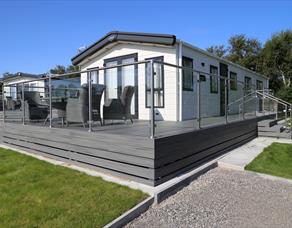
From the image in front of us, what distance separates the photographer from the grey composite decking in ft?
12.1

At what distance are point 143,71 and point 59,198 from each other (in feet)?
7.80

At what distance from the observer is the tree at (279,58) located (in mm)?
25062

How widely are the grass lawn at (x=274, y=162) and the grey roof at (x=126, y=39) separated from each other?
12.9ft

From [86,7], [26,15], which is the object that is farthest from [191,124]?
[26,15]

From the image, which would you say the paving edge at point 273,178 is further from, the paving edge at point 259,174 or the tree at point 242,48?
the tree at point 242,48

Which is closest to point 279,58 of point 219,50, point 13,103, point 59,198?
point 219,50

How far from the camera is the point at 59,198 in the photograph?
3.19 m

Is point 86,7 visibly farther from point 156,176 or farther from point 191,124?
point 156,176

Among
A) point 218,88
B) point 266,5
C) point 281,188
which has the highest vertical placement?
point 266,5

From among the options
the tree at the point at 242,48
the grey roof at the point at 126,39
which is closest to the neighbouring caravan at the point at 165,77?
the grey roof at the point at 126,39

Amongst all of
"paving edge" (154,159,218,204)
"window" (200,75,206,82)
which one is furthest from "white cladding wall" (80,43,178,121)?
"paving edge" (154,159,218,204)

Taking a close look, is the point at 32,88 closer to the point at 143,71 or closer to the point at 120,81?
the point at 120,81

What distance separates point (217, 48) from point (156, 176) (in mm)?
33463

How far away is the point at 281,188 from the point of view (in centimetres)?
386
